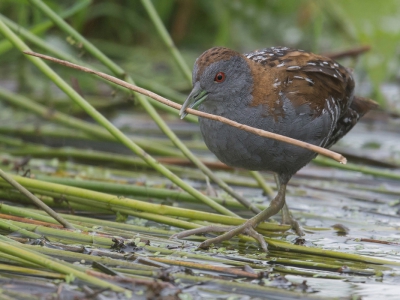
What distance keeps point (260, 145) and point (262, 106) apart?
205 millimetres

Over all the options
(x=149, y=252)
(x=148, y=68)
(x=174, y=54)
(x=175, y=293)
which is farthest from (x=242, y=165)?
(x=148, y=68)

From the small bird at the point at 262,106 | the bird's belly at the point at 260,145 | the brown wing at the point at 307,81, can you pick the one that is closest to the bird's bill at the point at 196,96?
the small bird at the point at 262,106

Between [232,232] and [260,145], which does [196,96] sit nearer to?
[260,145]

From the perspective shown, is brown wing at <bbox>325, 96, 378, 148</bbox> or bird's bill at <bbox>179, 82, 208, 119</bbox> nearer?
bird's bill at <bbox>179, 82, 208, 119</bbox>

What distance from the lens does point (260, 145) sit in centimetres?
355

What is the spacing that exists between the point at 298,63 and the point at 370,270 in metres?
1.19

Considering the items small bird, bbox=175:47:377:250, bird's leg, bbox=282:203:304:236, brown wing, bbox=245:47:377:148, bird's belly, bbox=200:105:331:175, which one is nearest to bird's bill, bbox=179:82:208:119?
small bird, bbox=175:47:377:250

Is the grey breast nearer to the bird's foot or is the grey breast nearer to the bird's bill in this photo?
the bird's bill

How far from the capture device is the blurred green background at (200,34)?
7164mm

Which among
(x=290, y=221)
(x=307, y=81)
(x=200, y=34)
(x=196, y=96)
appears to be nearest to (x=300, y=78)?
(x=307, y=81)

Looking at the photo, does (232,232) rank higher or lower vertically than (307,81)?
lower

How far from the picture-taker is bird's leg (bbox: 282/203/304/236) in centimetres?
397

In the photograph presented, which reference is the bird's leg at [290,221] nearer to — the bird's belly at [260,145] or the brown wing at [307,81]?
the bird's belly at [260,145]

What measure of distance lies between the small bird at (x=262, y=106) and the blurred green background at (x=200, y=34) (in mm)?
3052
